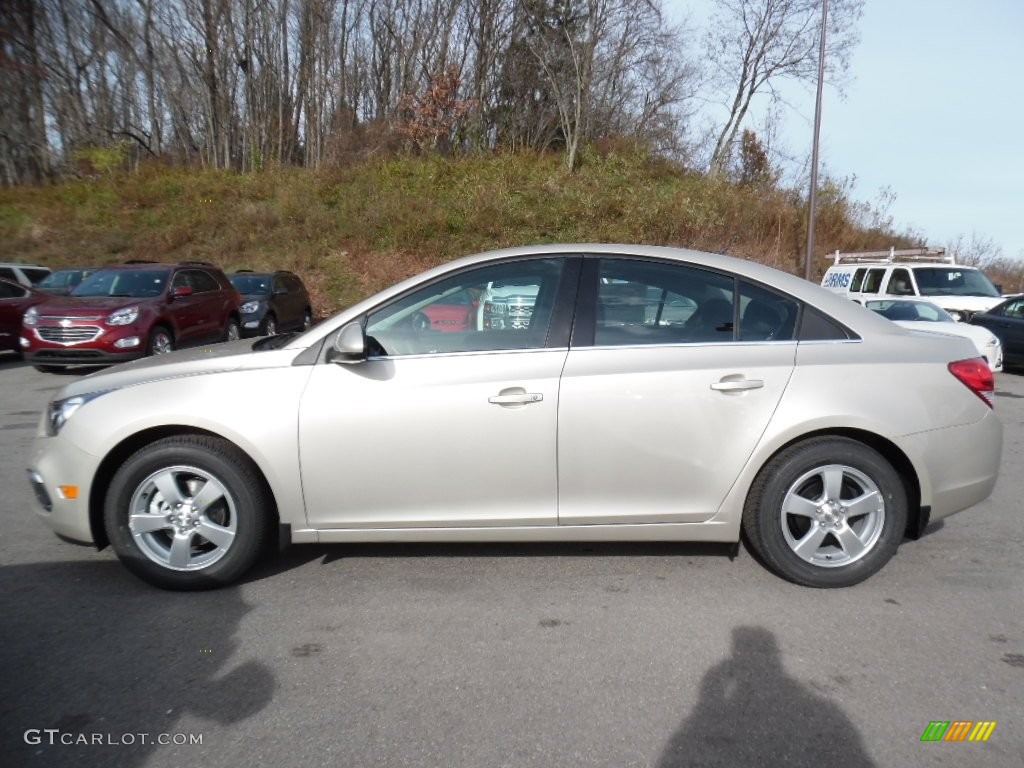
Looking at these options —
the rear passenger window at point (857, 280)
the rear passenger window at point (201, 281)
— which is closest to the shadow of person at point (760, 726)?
the rear passenger window at point (201, 281)

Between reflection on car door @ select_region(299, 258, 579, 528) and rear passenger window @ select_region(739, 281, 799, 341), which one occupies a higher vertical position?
rear passenger window @ select_region(739, 281, 799, 341)

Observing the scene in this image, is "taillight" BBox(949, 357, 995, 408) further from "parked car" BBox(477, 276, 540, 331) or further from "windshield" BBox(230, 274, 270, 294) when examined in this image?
"windshield" BBox(230, 274, 270, 294)

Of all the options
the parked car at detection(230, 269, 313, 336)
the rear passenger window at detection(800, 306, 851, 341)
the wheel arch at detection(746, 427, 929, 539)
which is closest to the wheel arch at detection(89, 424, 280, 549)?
the wheel arch at detection(746, 427, 929, 539)

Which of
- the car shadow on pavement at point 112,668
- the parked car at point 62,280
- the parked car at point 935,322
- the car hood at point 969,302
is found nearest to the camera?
the car shadow on pavement at point 112,668

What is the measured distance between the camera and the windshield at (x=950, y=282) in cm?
1572

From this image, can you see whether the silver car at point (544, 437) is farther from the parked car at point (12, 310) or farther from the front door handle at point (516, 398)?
the parked car at point (12, 310)

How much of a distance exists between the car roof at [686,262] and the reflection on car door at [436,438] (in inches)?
12.9

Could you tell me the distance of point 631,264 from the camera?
404 centimetres

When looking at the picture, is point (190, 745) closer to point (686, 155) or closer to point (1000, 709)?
point (1000, 709)

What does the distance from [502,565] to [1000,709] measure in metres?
2.35

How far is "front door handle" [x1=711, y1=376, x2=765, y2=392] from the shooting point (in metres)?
3.76

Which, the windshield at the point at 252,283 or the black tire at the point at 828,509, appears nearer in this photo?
the black tire at the point at 828,509

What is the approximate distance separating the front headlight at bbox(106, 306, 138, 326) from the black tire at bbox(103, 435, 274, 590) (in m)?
8.64

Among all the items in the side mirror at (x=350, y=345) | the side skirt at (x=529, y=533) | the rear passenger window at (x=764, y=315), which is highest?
the rear passenger window at (x=764, y=315)
